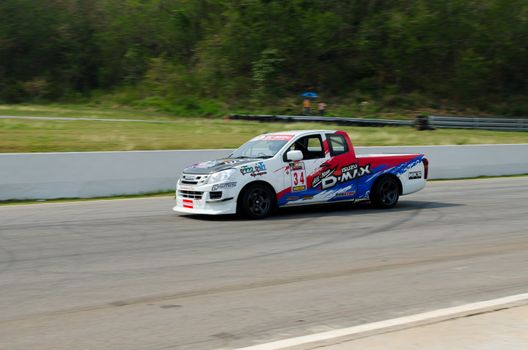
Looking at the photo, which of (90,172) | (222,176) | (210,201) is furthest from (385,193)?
(90,172)

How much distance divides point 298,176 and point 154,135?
1432 centimetres

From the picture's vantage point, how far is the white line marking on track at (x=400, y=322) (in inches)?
206

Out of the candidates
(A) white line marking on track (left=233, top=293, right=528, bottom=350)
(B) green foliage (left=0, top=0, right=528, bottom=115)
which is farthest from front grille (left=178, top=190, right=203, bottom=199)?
(B) green foliage (left=0, top=0, right=528, bottom=115)

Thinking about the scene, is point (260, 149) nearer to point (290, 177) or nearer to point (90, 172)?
point (290, 177)

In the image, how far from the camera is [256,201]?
13.1 m

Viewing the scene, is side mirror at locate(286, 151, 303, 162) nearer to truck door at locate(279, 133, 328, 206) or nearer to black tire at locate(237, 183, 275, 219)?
truck door at locate(279, 133, 328, 206)

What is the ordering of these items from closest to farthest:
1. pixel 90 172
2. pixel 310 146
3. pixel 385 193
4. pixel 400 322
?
pixel 400 322 < pixel 310 146 < pixel 385 193 < pixel 90 172

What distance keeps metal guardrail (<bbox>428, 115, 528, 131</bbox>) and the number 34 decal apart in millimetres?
26170

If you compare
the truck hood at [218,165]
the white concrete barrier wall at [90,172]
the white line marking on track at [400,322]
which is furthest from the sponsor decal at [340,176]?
the white line marking on track at [400,322]

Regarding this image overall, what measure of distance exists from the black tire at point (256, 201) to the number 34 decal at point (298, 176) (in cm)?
50

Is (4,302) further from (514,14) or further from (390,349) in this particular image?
(514,14)

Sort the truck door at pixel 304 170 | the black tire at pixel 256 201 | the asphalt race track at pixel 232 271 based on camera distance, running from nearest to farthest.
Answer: the asphalt race track at pixel 232 271 < the black tire at pixel 256 201 < the truck door at pixel 304 170

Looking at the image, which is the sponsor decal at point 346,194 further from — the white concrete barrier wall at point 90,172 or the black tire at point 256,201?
the white concrete barrier wall at point 90,172

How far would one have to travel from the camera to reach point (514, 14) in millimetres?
51938
